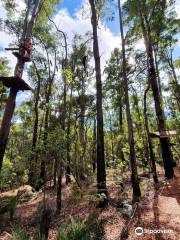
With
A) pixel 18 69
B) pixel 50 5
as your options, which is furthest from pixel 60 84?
pixel 18 69

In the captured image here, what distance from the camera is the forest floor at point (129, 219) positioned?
6.86 meters

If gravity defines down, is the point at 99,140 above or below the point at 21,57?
below

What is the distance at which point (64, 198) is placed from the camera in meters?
14.4

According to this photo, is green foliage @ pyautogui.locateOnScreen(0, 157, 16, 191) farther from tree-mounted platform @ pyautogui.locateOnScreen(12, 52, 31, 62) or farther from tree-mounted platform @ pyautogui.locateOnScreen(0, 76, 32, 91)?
tree-mounted platform @ pyautogui.locateOnScreen(12, 52, 31, 62)

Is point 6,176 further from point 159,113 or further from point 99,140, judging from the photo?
point 159,113

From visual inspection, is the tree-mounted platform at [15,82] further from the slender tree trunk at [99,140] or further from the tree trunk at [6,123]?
the slender tree trunk at [99,140]

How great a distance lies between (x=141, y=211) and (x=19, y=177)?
15234mm

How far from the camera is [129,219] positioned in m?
8.03

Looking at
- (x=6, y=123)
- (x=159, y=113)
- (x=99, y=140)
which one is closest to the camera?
(x=6, y=123)

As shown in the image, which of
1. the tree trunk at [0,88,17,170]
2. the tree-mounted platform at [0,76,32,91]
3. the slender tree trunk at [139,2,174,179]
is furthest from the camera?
the slender tree trunk at [139,2,174,179]

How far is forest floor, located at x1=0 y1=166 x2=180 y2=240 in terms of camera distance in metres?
6.86

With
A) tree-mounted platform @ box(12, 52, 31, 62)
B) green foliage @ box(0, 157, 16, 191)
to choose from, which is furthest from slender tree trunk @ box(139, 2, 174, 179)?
green foliage @ box(0, 157, 16, 191)

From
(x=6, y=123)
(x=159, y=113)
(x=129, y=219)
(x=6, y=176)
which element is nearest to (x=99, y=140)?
(x=129, y=219)

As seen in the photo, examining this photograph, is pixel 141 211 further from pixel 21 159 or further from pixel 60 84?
pixel 60 84
